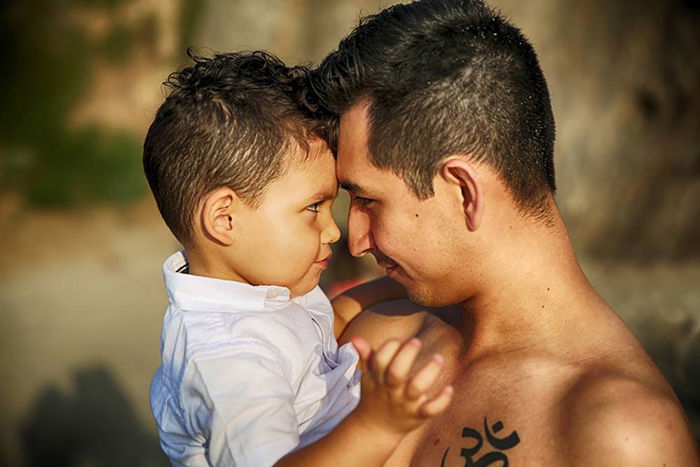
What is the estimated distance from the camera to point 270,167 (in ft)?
8.40

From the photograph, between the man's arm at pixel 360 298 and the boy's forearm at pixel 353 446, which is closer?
the boy's forearm at pixel 353 446

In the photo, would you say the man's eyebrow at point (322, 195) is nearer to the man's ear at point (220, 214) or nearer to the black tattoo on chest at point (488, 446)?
the man's ear at point (220, 214)

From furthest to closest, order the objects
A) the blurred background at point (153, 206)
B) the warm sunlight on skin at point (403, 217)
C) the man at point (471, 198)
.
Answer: the blurred background at point (153, 206)
the warm sunlight on skin at point (403, 217)
the man at point (471, 198)

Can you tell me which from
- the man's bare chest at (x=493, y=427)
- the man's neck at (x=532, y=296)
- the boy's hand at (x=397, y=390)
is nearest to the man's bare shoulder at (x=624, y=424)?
the man's bare chest at (x=493, y=427)

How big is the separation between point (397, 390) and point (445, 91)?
93 cm

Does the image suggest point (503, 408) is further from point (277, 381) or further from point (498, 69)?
point (498, 69)

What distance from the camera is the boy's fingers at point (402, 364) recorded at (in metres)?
1.88

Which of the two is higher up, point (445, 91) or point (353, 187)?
point (445, 91)

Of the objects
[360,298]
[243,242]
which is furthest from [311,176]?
[360,298]

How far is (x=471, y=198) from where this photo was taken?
2451 mm

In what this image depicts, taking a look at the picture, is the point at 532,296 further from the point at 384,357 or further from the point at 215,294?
the point at 215,294

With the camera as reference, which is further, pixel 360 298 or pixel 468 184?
pixel 360 298

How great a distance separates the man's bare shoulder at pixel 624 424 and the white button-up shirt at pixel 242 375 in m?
0.70

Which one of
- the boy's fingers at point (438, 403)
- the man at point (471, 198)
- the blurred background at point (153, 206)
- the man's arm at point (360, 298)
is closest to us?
the boy's fingers at point (438, 403)
